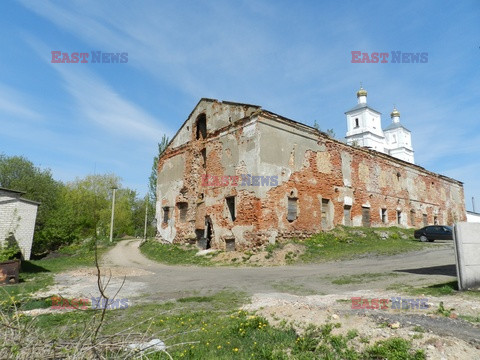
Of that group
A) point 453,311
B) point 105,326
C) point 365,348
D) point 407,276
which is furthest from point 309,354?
point 407,276

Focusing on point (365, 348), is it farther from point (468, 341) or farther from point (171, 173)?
point (171, 173)

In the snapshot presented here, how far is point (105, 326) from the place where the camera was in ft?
18.3

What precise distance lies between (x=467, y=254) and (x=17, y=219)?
19.6 metres

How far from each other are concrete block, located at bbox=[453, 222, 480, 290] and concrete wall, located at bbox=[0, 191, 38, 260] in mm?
18686

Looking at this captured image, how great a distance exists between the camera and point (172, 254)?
2053 centimetres

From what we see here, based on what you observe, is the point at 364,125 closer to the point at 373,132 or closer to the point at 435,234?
the point at 373,132

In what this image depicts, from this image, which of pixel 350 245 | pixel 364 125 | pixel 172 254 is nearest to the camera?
pixel 350 245

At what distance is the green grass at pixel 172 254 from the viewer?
17.9 meters

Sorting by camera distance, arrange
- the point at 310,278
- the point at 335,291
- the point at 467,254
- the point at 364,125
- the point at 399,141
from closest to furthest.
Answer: the point at 467,254 < the point at 335,291 < the point at 310,278 < the point at 364,125 < the point at 399,141

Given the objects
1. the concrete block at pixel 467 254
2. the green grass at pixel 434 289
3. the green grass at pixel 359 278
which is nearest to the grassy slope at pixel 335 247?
the green grass at pixel 359 278

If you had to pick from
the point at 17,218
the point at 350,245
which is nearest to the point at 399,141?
the point at 350,245

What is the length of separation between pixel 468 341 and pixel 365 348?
1.29 meters

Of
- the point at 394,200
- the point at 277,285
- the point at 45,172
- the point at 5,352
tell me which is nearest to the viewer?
the point at 5,352

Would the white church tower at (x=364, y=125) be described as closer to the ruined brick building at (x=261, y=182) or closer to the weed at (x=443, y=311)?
the ruined brick building at (x=261, y=182)
